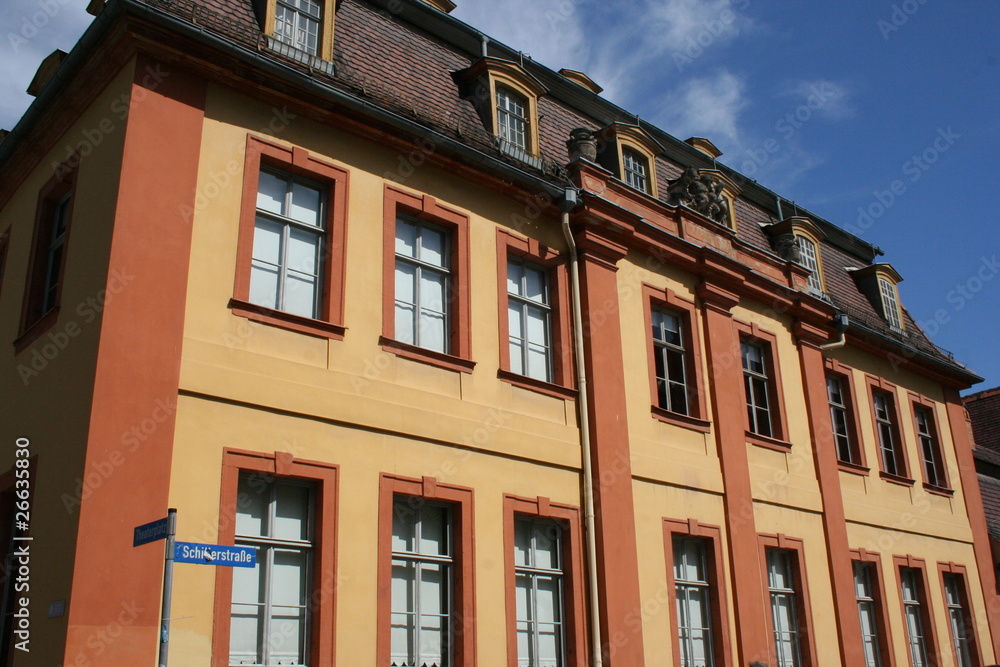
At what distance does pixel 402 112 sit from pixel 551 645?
6699 mm

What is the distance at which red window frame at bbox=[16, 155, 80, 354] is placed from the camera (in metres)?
10.6

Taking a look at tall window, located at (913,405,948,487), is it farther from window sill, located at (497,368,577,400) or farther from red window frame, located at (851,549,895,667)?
window sill, located at (497,368,577,400)

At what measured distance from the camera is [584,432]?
42.5 feet

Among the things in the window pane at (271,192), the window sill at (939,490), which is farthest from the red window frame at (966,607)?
the window pane at (271,192)

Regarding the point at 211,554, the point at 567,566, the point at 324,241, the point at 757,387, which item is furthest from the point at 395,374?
the point at 757,387

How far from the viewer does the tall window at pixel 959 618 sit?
18734mm

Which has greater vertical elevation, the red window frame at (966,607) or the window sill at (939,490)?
the window sill at (939,490)

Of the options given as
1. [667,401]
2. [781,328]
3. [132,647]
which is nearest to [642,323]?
[667,401]

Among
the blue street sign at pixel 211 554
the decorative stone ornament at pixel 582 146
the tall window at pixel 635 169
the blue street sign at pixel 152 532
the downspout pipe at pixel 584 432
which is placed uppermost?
the tall window at pixel 635 169

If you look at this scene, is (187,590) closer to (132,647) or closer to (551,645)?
(132,647)

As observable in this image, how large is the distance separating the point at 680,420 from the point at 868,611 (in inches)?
223

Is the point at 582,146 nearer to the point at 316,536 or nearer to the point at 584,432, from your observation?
the point at 584,432

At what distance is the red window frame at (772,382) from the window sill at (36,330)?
10.2m

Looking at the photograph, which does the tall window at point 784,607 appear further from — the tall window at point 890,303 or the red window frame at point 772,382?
the tall window at point 890,303
